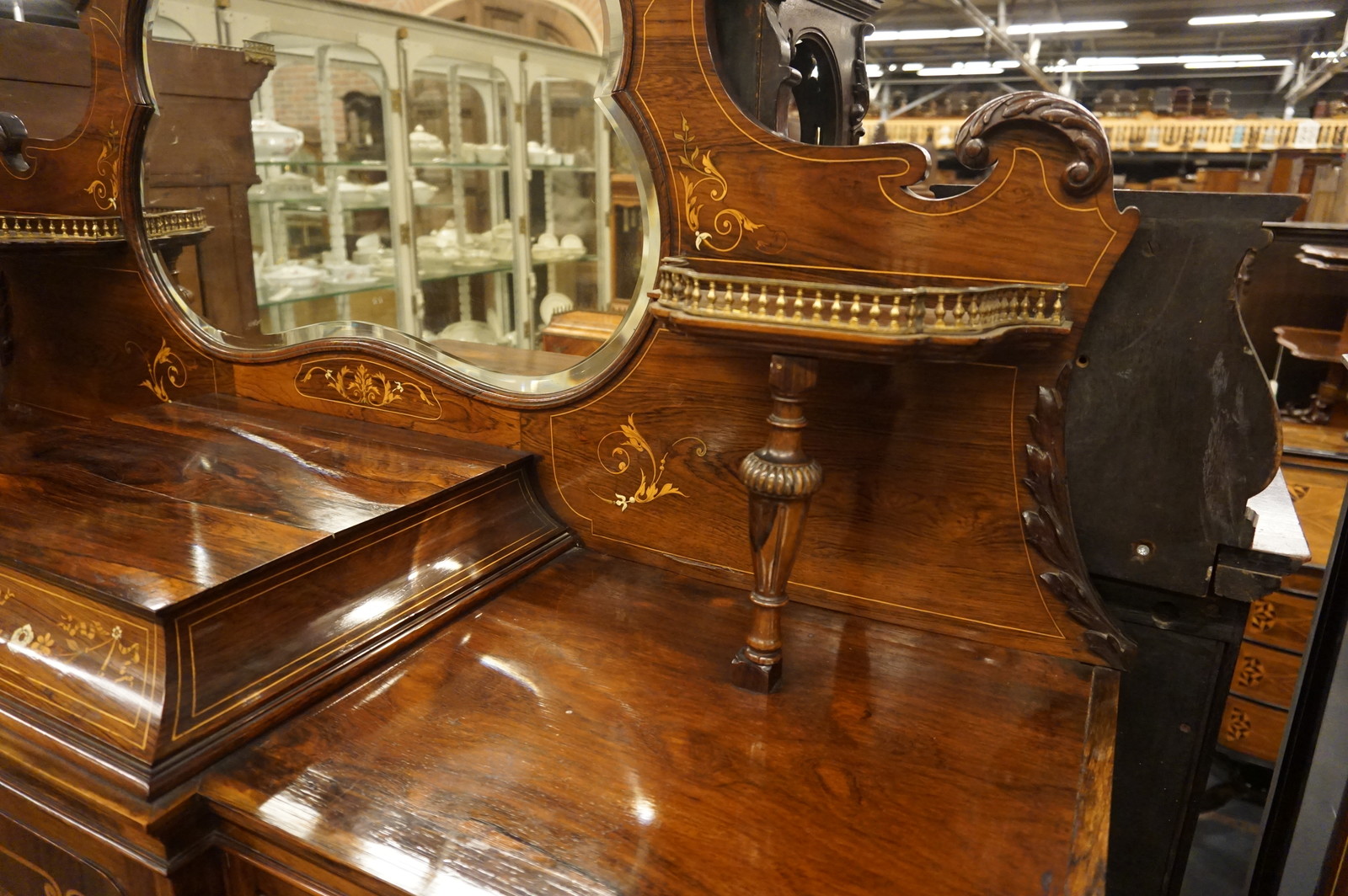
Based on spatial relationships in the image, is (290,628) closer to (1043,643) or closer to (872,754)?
(872,754)

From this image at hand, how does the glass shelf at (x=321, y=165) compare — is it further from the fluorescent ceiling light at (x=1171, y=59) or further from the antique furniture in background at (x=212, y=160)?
the fluorescent ceiling light at (x=1171, y=59)

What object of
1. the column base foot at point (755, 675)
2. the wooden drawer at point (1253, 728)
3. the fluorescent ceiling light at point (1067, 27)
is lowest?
the wooden drawer at point (1253, 728)

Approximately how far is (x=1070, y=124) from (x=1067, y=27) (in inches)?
193

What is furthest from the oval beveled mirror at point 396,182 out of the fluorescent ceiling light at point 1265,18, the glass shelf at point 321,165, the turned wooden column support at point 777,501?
the fluorescent ceiling light at point 1265,18

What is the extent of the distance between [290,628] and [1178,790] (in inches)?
41.8

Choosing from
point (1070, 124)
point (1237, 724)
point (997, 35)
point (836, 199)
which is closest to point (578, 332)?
point (836, 199)

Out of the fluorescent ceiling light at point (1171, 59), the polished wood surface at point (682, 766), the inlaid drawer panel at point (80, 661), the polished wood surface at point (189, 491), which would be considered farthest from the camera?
the fluorescent ceiling light at point (1171, 59)

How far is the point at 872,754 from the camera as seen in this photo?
879 millimetres

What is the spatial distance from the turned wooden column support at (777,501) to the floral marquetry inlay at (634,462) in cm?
29

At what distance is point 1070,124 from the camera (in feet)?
2.90

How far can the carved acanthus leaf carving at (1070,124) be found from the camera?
0.88 meters

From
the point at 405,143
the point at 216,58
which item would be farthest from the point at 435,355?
the point at 216,58

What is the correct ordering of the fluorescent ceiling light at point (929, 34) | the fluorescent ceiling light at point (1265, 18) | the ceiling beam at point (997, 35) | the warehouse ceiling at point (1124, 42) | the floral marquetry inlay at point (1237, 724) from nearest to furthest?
the floral marquetry inlay at point (1237, 724) → the fluorescent ceiling light at point (1265, 18) → the warehouse ceiling at point (1124, 42) → the ceiling beam at point (997, 35) → the fluorescent ceiling light at point (929, 34)

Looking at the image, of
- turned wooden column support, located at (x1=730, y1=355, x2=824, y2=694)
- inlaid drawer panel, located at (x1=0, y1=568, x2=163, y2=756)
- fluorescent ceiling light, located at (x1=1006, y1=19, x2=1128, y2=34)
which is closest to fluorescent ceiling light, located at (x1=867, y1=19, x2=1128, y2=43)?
fluorescent ceiling light, located at (x1=1006, y1=19, x2=1128, y2=34)
